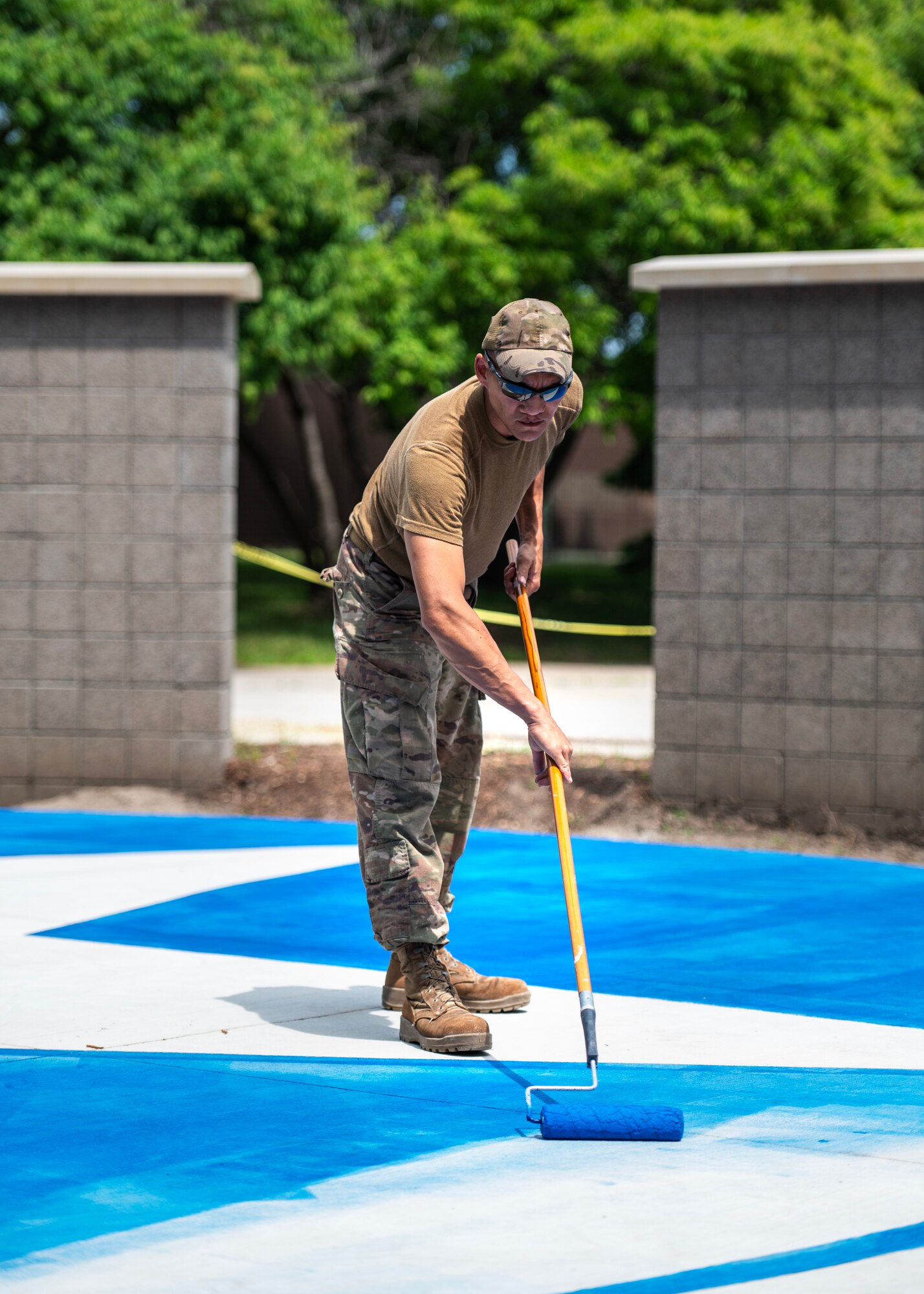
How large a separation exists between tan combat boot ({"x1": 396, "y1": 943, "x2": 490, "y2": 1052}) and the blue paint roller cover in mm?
618

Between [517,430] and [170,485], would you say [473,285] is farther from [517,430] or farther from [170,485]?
[517,430]

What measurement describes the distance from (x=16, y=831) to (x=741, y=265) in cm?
403

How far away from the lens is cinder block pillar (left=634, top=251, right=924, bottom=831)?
287 inches

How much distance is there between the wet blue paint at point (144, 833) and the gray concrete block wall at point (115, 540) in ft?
1.41

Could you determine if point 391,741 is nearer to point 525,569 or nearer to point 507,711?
point 525,569

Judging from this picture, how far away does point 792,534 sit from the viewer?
7.43m

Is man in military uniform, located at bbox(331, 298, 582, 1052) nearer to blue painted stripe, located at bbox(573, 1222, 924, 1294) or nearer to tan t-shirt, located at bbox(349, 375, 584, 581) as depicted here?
tan t-shirt, located at bbox(349, 375, 584, 581)

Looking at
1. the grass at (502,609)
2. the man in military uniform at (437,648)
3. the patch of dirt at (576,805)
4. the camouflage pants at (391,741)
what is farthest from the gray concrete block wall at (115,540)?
the grass at (502,609)

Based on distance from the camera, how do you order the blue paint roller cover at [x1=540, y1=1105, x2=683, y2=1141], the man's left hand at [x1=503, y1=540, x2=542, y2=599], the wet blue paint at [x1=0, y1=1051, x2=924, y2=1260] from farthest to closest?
the man's left hand at [x1=503, y1=540, x2=542, y2=599]
the blue paint roller cover at [x1=540, y1=1105, x2=683, y2=1141]
the wet blue paint at [x1=0, y1=1051, x2=924, y2=1260]

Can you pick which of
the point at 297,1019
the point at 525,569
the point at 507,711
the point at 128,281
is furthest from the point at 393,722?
the point at 507,711

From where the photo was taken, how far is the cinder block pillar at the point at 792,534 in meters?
7.28

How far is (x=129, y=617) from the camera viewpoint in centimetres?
811

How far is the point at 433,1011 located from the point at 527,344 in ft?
5.25

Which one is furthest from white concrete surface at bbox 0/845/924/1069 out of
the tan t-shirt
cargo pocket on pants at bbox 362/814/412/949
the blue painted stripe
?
the tan t-shirt
